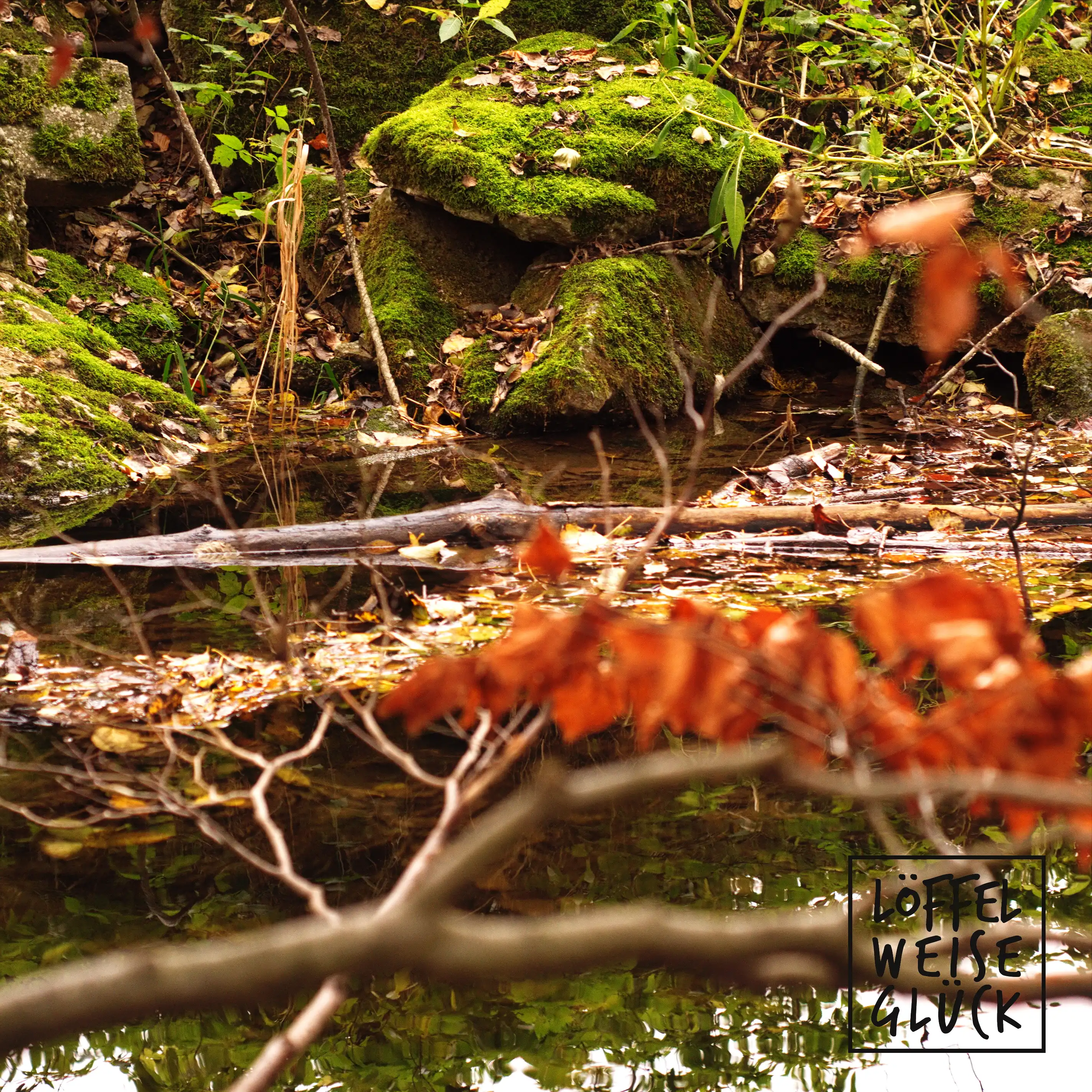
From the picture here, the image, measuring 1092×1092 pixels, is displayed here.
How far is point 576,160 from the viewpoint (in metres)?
5.99

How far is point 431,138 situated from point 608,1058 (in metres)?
5.43

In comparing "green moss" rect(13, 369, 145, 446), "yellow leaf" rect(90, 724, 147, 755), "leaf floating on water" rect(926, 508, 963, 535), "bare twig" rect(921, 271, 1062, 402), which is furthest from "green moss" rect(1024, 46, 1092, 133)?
"yellow leaf" rect(90, 724, 147, 755)

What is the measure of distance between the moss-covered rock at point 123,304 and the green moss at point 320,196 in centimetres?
100

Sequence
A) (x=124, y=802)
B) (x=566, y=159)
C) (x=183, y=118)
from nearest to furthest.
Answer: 1. (x=124, y=802)
2. (x=566, y=159)
3. (x=183, y=118)

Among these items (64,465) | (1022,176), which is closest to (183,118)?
(64,465)

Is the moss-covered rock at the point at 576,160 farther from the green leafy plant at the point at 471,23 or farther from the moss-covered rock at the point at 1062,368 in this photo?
the moss-covered rock at the point at 1062,368

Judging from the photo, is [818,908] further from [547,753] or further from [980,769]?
[980,769]

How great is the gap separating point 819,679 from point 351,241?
5.57 meters

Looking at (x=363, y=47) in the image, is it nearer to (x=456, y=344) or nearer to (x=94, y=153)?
(x=94, y=153)

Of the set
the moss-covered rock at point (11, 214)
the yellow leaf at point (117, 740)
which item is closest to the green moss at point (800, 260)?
the moss-covered rock at point (11, 214)

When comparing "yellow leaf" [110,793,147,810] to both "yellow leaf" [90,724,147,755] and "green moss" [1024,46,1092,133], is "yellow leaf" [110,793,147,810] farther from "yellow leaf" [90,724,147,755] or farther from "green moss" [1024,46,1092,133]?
"green moss" [1024,46,1092,133]

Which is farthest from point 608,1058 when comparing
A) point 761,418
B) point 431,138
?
point 431,138

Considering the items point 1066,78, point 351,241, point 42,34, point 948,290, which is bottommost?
point 948,290

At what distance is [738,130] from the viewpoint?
5.41 metres
